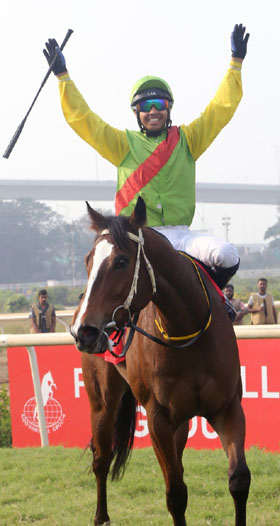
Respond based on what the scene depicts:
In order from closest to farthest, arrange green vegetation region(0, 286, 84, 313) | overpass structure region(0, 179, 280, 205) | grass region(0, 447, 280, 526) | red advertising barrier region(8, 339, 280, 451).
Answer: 1. grass region(0, 447, 280, 526)
2. red advertising barrier region(8, 339, 280, 451)
3. green vegetation region(0, 286, 84, 313)
4. overpass structure region(0, 179, 280, 205)

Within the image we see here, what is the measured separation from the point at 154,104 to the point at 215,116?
358mm

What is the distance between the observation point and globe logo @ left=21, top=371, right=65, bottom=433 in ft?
22.3

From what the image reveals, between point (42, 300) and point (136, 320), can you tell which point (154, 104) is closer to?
point (136, 320)

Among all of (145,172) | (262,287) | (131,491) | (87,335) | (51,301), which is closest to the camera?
(87,335)

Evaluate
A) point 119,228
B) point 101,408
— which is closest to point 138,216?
point 119,228

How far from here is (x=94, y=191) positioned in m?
92.4

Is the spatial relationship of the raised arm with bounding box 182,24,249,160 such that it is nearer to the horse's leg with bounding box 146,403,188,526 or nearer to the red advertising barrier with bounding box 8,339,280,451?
the horse's leg with bounding box 146,403,188,526

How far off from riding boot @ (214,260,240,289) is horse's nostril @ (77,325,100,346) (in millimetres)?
1273

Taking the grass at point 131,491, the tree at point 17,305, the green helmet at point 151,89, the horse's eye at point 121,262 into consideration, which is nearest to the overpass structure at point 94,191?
the tree at point 17,305

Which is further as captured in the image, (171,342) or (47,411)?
(47,411)

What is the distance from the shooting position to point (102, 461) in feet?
16.2

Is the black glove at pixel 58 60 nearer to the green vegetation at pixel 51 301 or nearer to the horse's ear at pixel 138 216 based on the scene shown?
the horse's ear at pixel 138 216

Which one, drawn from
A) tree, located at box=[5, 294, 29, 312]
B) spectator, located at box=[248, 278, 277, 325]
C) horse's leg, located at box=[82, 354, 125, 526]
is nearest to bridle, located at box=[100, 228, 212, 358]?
horse's leg, located at box=[82, 354, 125, 526]

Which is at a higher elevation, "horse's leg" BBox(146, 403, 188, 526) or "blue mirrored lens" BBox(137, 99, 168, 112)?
"blue mirrored lens" BBox(137, 99, 168, 112)
